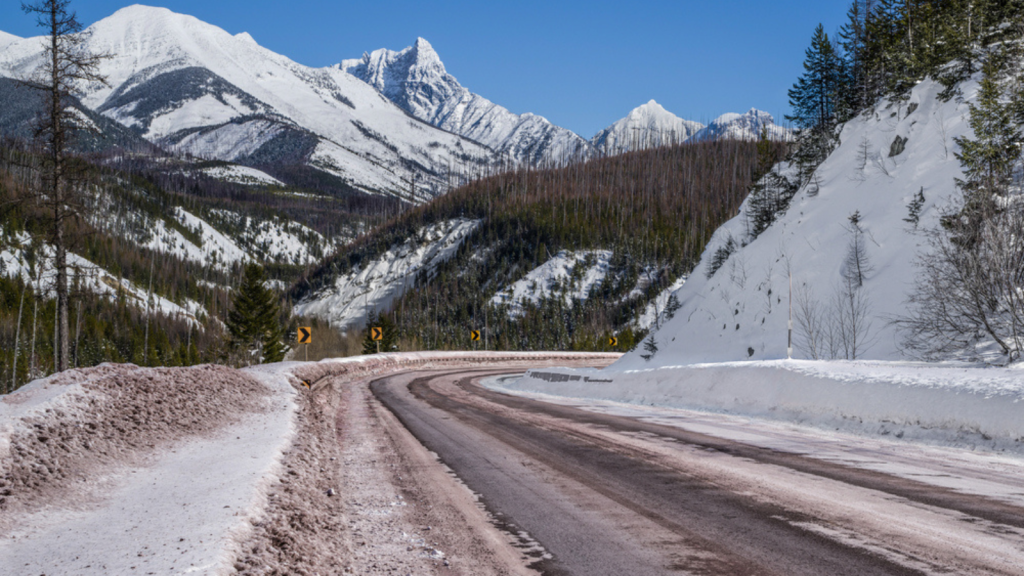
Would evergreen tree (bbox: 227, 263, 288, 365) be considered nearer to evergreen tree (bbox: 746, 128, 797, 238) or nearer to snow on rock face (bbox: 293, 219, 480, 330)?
evergreen tree (bbox: 746, 128, 797, 238)

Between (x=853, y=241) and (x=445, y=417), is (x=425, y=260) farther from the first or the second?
(x=445, y=417)

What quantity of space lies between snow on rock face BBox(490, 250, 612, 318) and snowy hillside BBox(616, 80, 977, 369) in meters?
99.7

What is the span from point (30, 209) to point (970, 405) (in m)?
28.7

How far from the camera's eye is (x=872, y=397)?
34.7ft

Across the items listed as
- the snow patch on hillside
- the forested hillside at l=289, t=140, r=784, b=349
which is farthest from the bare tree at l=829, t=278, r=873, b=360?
the snow patch on hillside

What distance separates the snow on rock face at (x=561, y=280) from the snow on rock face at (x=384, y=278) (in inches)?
1413

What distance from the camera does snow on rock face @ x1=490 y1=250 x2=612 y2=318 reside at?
139 meters

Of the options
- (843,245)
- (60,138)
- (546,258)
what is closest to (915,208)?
(843,245)

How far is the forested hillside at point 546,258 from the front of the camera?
13162cm

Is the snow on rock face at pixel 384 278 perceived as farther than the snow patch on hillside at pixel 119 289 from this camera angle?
Yes

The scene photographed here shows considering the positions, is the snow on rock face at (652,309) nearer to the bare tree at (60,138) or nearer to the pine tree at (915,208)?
the pine tree at (915,208)

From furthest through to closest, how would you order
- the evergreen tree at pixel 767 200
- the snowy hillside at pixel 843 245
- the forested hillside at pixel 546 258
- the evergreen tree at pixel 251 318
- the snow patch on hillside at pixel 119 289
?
1. the snow patch on hillside at pixel 119 289
2. the forested hillside at pixel 546 258
3. the evergreen tree at pixel 251 318
4. the evergreen tree at pixel 767 200
5. the snowy hillside at pixel 843 245

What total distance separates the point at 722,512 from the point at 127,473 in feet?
18.5

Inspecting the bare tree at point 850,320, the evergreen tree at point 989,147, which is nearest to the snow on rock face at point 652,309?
the bare tree at point 850,320
